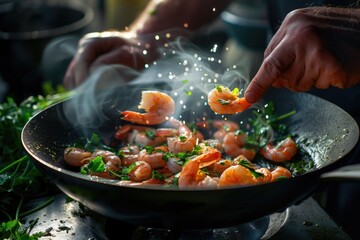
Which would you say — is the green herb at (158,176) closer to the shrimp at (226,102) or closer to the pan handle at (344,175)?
the shrimp at (226,102)

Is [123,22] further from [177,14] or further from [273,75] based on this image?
[273,75]

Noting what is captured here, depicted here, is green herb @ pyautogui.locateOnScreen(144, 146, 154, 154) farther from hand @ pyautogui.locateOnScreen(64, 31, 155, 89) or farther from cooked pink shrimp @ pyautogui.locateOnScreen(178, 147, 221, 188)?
hand @ pyautogui.locateOnScreen(64, 31, 155, 89)

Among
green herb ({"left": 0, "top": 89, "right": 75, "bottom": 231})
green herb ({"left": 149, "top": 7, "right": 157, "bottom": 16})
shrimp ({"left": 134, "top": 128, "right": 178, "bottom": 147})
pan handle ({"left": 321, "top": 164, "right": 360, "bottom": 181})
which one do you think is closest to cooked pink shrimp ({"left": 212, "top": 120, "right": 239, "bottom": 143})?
→ shrimp ({"left": 134, "top": 128, "right": 178, "bottom": 147})

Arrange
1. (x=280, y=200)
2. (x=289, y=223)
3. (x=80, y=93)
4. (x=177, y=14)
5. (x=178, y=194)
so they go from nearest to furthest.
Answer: (x=178, y=194)
(x=280, y=200)
(x=289, y=223)
(x=80, y=93)
(x=177, y=14)

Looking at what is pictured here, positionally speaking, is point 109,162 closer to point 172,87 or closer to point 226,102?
point 226,102

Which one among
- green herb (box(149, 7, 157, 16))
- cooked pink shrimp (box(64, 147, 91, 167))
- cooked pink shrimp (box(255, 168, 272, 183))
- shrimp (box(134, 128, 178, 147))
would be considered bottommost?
shrimp (box(134, 128, 178, 147))

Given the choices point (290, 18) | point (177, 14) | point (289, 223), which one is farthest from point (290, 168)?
point (177, 14)

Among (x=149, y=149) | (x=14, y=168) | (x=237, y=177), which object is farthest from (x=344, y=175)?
(x=14, y=168)
